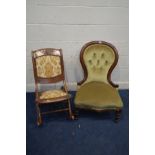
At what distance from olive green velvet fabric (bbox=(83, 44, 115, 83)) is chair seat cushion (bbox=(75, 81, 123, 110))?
0.28 m

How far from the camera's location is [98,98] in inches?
105

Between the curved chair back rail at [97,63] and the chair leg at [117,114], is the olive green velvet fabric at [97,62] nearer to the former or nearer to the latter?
the curved chair back rail at [97,63]

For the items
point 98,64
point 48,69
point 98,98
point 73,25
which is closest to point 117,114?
point 98,98

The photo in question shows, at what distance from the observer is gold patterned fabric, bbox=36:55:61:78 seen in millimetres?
2777

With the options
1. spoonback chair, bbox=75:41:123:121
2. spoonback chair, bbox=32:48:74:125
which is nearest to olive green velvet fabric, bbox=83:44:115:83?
spoonback chair, bbox=75:41:123:121

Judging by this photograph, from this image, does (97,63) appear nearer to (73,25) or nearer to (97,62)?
(97,62)

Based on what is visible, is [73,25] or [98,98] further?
[73,25]

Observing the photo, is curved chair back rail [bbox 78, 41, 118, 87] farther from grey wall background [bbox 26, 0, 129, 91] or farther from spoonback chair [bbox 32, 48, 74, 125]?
spoonback chair [bbox 32, 48, 74, 125]

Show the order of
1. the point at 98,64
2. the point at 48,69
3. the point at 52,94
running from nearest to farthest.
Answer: the point at 52,94
the point at 48,69
the point at 98,64

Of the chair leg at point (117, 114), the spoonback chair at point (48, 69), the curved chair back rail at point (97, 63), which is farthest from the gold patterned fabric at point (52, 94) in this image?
the chair leg at point (117, 114)

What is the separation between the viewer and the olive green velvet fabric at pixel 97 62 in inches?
123

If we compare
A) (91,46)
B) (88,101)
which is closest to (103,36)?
(91,46)

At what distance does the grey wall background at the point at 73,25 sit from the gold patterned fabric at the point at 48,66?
0.52 metres

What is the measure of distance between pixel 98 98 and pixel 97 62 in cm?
66
